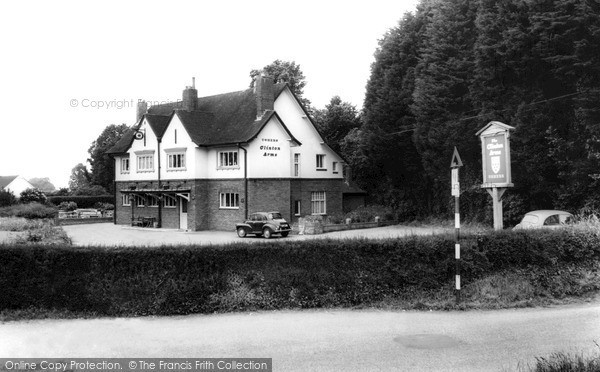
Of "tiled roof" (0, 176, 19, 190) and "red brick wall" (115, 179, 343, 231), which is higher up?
"tiled roof" (0, 176, 19, 190)

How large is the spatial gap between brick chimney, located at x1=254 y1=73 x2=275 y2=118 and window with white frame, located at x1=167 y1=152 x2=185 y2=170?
673 cm

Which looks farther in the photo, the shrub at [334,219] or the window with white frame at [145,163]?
the window with white frame at [145,163]

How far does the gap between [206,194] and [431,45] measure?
63.3ft

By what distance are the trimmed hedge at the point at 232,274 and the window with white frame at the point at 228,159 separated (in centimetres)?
2521

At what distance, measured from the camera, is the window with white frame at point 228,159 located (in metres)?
38.3

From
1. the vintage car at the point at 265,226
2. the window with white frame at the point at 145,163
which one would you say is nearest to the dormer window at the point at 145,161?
the window with white frame at the point at 145,163

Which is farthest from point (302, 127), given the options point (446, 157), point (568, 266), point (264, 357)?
point (264, 357)

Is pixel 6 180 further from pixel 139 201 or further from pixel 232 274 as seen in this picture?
pixel 232 274

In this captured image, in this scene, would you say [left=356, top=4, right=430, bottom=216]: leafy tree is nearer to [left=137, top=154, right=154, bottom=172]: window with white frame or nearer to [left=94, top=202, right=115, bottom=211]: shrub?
[left=137, top=154, right=154, bottom=172]: window with white frame

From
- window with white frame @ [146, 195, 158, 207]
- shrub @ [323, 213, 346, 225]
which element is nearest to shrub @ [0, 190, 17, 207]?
window with white frame @ [146, 195, 158, 207]

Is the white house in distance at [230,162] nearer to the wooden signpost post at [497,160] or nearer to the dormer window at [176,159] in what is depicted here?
the dormer window at [176,159]

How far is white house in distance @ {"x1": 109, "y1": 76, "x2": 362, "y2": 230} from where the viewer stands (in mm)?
38094

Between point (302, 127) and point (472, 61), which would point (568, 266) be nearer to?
point (472, 61)

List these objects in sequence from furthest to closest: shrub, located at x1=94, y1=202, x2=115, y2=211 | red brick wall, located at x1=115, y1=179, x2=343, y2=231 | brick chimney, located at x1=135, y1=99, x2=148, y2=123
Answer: shrub, located at x1=94, y1=202, x2=115, y2=211 < brick chimney, located at x1=135, y1=99, x2=148, y2=123 < red brick wall, located at x1=115, y1=179, x2=343, y2=231
